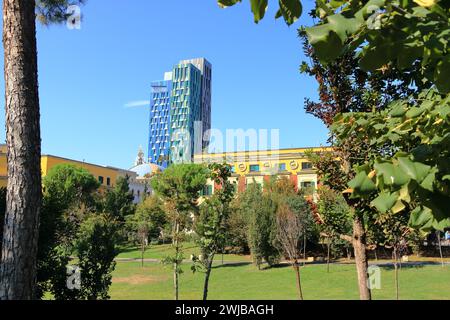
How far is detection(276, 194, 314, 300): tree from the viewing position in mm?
20006

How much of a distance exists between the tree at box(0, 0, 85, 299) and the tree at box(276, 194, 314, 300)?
13.7 m

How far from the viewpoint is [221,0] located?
148cm

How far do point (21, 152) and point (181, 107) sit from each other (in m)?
140

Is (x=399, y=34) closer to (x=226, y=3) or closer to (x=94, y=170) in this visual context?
(x=226, y=3)

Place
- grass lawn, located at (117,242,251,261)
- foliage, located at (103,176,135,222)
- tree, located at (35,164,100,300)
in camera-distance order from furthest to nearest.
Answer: foliage, located at (103,176,135,222) → grass lawn, located at (117,242,251,261) → tree, located at (35,164,100,300)

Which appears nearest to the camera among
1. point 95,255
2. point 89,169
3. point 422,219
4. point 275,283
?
point 422,219

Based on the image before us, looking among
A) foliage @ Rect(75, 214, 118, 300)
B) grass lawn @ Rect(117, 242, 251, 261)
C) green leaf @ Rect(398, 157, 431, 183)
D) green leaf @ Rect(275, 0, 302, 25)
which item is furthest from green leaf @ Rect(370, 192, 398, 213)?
grass lawn @ Rect(117, 242, 251, 261)

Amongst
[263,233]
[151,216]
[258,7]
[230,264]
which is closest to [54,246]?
[258,7]

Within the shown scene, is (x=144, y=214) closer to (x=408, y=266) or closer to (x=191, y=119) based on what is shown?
(x=408, y=266)

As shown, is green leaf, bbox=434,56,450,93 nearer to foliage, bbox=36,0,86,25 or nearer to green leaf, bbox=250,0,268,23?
green leaf, bbox=250,0,268,23

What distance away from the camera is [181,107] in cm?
14362

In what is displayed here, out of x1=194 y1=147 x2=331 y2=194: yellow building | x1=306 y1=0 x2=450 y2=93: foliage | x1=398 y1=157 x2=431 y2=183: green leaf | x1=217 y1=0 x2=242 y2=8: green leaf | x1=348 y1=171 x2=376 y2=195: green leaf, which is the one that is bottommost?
x1=348 y1=171 x2=376 y2=195: green leaf

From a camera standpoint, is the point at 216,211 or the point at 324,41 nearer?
the point at 324,41

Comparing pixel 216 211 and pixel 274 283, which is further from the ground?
pixel 216 211
